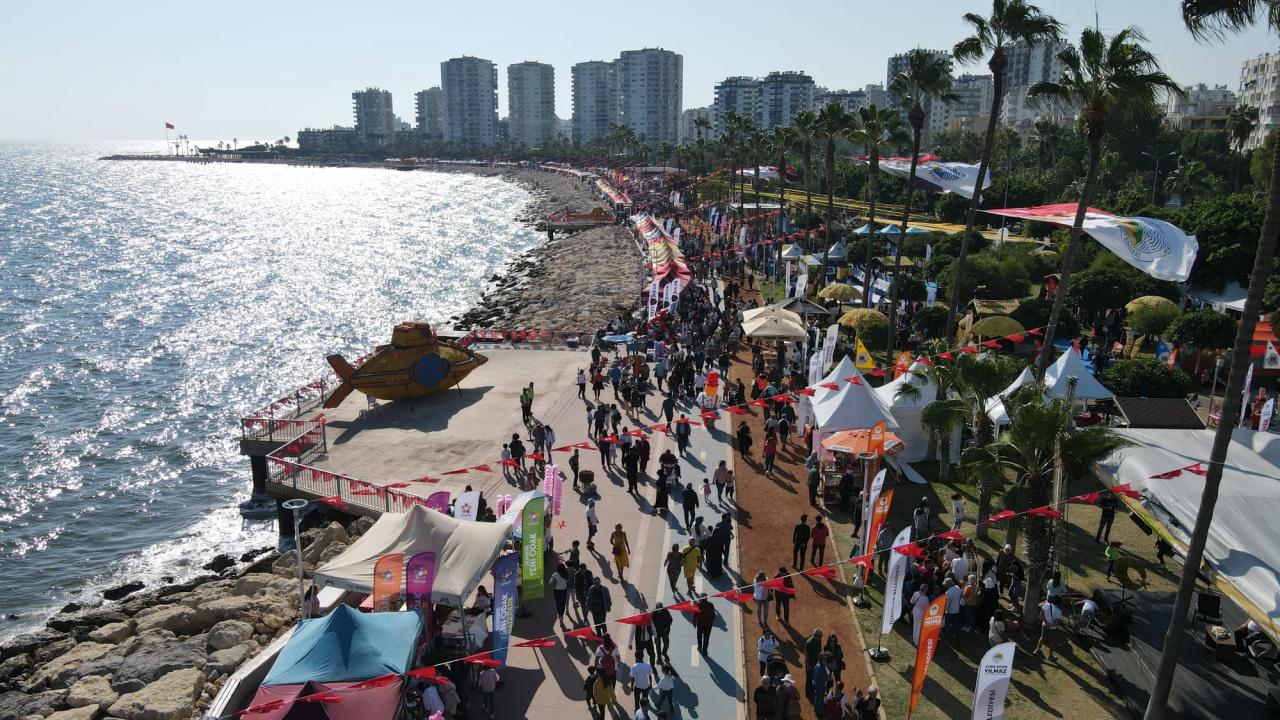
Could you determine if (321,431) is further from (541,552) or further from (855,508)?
(855,508)

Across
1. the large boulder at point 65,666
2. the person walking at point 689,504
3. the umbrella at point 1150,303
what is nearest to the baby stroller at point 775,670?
the person walking at point 689,504

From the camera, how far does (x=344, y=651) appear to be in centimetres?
1229

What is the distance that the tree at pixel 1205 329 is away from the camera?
2933 centimetres

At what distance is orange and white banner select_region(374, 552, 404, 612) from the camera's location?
14008 millimetres

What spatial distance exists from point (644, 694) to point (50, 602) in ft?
62.8

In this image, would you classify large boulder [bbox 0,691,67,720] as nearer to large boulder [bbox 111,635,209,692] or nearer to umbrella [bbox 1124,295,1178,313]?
large boulder [bbox 111,635,209,692]

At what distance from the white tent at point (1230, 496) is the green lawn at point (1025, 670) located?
2.08m

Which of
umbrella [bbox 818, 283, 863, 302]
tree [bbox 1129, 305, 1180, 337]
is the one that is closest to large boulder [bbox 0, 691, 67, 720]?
umbrella [bbox 818, 283, 863, 302]

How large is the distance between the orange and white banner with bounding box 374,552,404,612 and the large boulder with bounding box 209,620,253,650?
4768mm

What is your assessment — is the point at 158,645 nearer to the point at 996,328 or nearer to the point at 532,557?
the point at 532,557

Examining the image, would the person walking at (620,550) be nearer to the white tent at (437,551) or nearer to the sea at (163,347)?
the white tent at (437,551)

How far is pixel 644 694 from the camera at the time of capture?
43.1 feet

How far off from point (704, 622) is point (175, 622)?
38.7 ft

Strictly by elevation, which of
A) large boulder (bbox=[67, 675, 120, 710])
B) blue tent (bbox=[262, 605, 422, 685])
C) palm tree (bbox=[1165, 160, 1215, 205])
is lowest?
large boulder (bbox=[67, 675, 120, 710])
